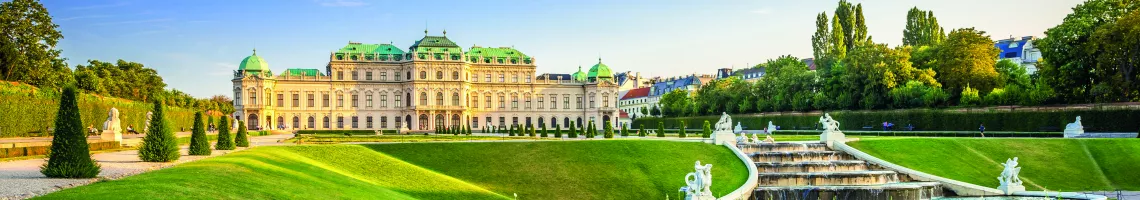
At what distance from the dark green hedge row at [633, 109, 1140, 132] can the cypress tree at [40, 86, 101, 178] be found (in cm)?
4090

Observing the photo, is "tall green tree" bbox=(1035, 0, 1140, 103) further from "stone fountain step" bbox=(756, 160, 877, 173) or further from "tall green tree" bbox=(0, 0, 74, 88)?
"tall green tree" bbox=(0, 0, 74, 88)

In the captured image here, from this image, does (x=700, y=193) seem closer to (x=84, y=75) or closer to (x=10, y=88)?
(x=10, y=88)

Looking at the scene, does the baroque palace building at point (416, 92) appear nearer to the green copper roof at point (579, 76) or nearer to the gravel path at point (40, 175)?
the green copper roof at point (579, 76)

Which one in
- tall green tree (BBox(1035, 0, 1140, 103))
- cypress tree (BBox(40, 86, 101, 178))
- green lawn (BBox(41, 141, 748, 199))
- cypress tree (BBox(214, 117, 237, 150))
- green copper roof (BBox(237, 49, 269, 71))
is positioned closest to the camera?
green lawn (BBox(41, 141, 748, 199))

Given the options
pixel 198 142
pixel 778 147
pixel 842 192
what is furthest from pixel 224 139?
pixel 842 192

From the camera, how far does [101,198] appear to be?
12406mm

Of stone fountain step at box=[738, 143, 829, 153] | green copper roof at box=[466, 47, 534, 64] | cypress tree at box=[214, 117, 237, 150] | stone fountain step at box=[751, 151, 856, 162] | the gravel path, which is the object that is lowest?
stone fountain step at box=[751, 151, 856, 162]

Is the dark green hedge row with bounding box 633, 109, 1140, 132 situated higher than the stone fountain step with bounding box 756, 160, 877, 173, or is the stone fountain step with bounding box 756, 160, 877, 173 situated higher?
the dark green hedge row with bounding box 633, 109, 1140, 132

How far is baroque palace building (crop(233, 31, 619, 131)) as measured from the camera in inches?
3511

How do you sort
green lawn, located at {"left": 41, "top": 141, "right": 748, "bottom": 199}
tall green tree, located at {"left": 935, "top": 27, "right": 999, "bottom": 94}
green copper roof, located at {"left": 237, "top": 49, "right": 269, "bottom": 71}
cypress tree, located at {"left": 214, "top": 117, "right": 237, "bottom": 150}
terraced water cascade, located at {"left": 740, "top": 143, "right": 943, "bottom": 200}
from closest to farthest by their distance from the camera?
green lawn, located at {"left": 41, "top": 141, "right": 748, "bottom": 199} → terraced water cascade, located at {"left": 740, "top": 143, "right": 943, "bottom": 200} → cypress tree, located at {"left": 214, "top": 117, "right": 237, "bottom": 150} → tall green tree, located at {"left": 935, "top": 27, "right": 999, "bottom": 94} → green copper roof, located at {"left": 237, "top": 49, "right": 269, "bottom": 71}

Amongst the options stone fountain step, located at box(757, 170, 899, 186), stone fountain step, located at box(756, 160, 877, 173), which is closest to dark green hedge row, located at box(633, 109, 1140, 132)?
stone fountain step, located at box(756, 160, 877, 173)

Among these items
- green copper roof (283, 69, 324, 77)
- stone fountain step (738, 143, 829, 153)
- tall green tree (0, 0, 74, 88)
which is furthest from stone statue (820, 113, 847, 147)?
green copper roof (283, 69, 324, 77)

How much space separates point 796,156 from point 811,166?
1417 millimetres

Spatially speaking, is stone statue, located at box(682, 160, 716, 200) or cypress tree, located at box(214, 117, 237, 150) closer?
stone statue, located at box(682, 160, 716, 200)
